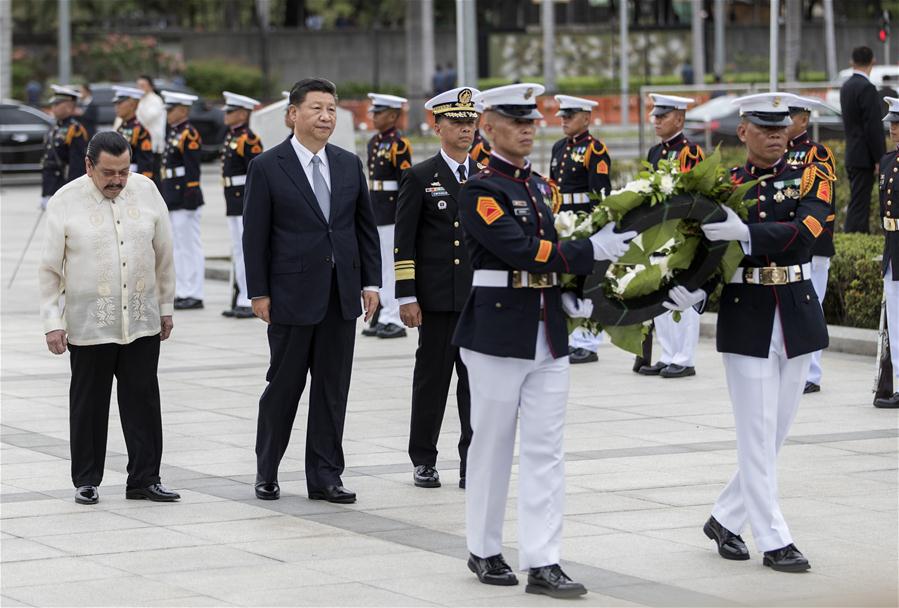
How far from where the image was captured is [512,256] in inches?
265

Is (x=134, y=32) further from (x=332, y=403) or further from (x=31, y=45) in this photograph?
(x=332, y=403)

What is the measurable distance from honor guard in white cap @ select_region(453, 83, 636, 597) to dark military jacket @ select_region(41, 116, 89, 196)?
38.5 feet

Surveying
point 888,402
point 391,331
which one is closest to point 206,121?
point 391,331

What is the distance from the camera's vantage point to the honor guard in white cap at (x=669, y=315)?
12.5 meters

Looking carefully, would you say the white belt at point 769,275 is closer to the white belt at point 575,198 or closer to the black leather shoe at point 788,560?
the black leather shoe at point 788,560

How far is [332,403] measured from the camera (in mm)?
8695

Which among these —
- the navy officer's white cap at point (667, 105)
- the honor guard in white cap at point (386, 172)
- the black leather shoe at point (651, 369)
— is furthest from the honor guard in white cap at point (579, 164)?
the honor guard in white cap at point (386, 172)

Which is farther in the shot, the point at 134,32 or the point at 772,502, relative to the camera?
the point at 134,32

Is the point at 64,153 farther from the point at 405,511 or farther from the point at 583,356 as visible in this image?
the point at 405,511

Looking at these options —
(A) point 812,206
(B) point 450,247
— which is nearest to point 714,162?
(A) point 812,206

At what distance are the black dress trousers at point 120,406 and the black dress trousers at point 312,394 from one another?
57cm

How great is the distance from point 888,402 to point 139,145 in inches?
354

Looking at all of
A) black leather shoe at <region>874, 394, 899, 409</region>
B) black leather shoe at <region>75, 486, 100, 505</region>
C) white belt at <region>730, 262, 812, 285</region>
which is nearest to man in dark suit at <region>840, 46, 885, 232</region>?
black leather shoe at <region>874, 394, 899, 409</region>

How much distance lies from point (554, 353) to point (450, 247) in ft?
6.98
